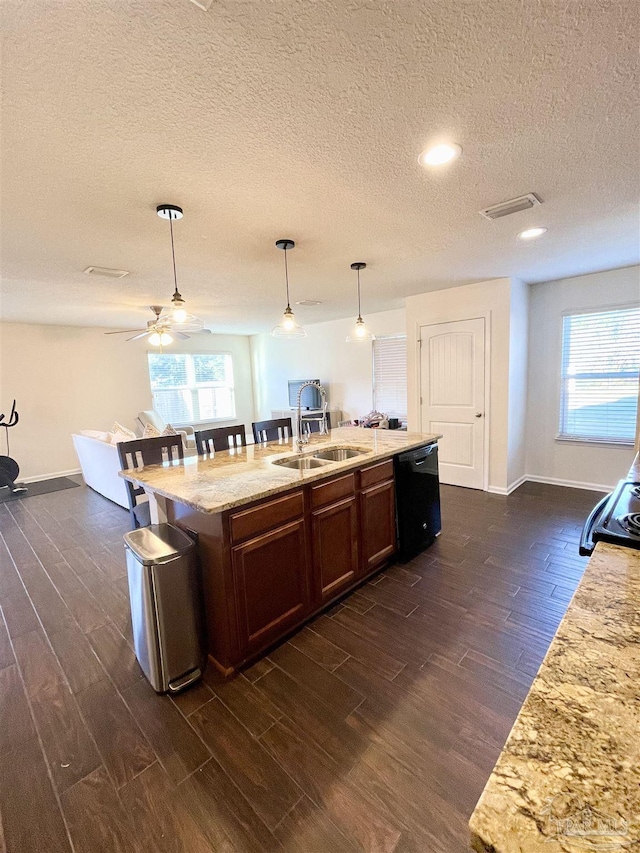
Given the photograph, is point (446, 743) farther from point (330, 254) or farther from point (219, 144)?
point (330, 254)

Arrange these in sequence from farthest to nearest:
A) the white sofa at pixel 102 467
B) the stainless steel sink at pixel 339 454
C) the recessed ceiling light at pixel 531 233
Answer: the white sofa at pixel 102 467 < the stainless steel sink at pixel 339 454 < the recessed ceiling light at pixel 531 233

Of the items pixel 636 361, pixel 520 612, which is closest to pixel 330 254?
pixel 520 612

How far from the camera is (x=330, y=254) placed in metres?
3.18

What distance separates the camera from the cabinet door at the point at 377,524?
2.61m

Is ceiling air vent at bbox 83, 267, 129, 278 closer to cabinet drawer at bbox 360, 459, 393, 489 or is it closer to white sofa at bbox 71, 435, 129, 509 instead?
white sofa at bbox 71, 435, 129, 509

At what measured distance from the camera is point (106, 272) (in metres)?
3.43

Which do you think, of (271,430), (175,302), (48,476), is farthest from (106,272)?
(48,476)

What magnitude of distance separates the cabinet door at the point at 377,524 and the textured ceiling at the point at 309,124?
1866 millimetres

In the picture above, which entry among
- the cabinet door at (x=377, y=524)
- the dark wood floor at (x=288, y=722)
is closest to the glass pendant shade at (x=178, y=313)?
the cabinet door at (x=377, y=524)

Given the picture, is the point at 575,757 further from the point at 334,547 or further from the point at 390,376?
the point at 390,376

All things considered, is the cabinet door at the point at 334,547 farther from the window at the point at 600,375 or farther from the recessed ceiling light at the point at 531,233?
the window at the point at 600,375

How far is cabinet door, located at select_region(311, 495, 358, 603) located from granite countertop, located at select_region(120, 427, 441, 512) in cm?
26

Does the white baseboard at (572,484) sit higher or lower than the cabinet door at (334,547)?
lower

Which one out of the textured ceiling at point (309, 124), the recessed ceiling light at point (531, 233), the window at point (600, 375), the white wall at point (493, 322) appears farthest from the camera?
the white wall at point (493, 322)
